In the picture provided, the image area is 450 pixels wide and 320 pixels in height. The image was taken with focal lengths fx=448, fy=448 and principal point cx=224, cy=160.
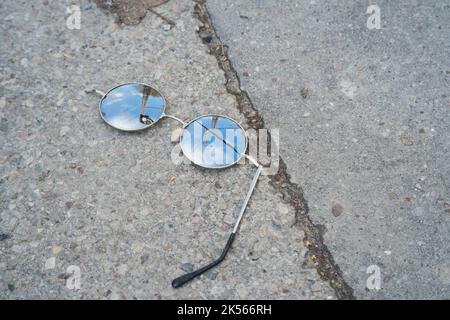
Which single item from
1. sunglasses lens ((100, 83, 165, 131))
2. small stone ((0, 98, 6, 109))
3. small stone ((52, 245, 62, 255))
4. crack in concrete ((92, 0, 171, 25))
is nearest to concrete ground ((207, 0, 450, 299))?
crack in concrete ((92, 0, 171, 25))

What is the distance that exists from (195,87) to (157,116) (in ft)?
0.91

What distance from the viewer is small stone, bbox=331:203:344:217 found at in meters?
1.99

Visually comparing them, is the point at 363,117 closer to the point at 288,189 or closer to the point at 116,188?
the point at 288,189

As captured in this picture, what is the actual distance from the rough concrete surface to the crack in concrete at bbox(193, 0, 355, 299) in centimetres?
4

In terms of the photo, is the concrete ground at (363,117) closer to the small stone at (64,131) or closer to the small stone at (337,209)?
the small stone at (337,209)

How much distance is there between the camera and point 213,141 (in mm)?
2164

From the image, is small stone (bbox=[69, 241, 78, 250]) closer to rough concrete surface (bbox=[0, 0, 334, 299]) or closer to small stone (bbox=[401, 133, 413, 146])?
rough concrete surface (bbox=[0, 0, 334, 299])

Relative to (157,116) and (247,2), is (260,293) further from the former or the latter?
(247,2)

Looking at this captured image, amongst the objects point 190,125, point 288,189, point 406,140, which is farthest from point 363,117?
point 190,125

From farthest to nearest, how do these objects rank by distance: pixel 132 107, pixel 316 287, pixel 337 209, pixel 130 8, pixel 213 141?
pixel 130 8 → pixel 132 107 → pixel 213 141 → pixel 337 209 → pixel 316 287

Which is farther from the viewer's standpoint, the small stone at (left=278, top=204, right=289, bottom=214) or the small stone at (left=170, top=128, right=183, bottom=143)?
the small stone at (left=170, top=128, right=183, bottom=143)

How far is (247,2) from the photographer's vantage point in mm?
2664

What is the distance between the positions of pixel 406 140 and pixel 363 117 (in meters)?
0.23
